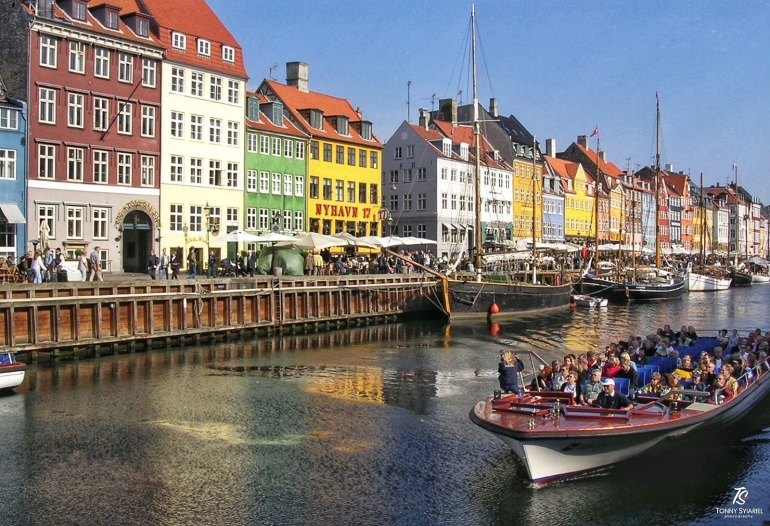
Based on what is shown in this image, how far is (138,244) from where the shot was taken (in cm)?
4938

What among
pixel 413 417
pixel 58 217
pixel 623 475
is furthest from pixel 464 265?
pixel 623 475

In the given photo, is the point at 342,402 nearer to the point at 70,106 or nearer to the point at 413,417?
the point at 413,417

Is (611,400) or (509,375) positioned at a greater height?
(509,375)

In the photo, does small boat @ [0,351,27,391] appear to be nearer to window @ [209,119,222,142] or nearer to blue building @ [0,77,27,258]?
blue building @ [0,77,27,258]

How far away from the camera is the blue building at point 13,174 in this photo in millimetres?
41531

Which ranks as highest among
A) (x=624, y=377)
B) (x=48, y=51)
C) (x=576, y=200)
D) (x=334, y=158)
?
(x=48, y=51)

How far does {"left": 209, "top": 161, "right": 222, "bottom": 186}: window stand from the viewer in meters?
53.5

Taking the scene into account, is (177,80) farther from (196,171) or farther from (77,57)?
(77,57)

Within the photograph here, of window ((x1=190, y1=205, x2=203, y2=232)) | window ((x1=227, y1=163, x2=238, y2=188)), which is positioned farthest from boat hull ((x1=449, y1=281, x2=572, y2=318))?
window ((x1=227, y1=163, x2=238, y2=188))

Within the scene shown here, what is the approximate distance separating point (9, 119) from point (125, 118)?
7063 mm

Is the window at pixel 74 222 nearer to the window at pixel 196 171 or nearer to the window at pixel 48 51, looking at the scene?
the window at pixel 48 51

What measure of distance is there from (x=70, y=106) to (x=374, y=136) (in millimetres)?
29663

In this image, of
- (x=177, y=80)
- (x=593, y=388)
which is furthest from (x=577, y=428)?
(x=177, y=80)

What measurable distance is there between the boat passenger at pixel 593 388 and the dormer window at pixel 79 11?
3824 cm
